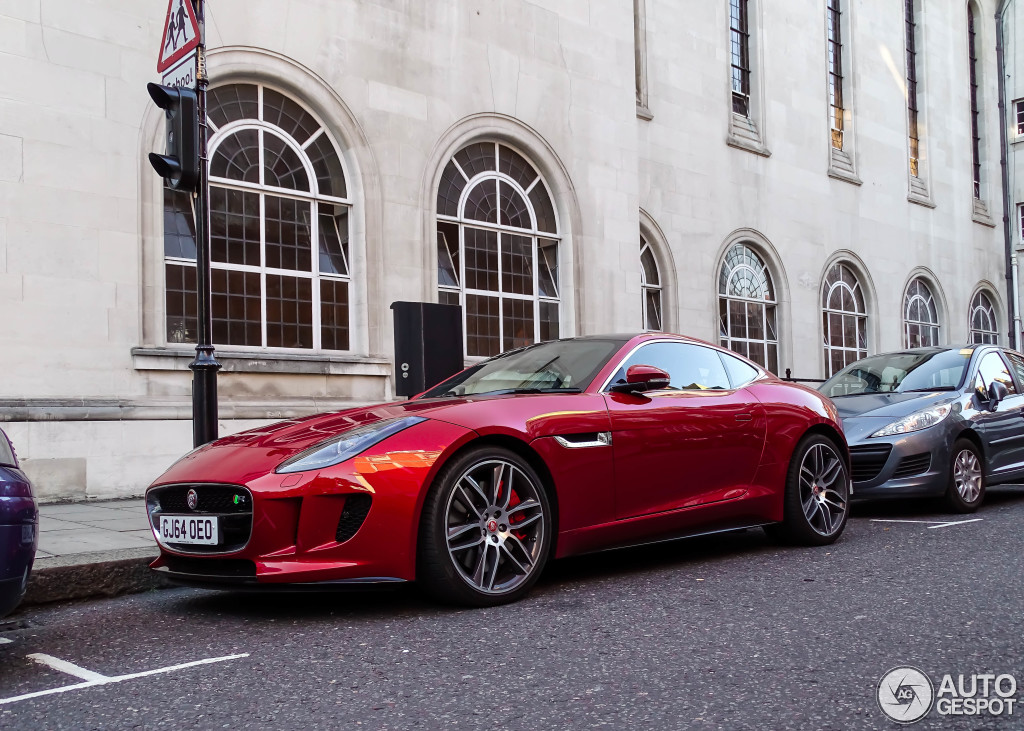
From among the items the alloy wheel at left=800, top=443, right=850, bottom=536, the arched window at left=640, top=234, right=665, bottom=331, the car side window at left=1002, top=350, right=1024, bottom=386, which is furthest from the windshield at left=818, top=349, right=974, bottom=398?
the arched window at left=640, top=234, right=665, bottom=331

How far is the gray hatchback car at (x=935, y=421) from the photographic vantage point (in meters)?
8.25

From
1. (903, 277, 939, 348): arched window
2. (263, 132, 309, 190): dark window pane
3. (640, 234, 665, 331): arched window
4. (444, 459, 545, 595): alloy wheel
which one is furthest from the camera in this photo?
(903, 277, 939, 348): arched window

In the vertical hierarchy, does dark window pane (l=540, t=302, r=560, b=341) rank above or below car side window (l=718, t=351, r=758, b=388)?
above

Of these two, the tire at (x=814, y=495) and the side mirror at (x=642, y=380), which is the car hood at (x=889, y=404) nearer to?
the tire at (x=814, y=495)

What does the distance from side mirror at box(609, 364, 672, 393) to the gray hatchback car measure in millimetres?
3374

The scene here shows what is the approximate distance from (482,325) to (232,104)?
462cm

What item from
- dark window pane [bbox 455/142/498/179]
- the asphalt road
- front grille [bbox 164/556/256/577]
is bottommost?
the asphalt road

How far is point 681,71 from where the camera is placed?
66.8 feet

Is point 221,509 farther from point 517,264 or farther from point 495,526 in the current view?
point 517,264

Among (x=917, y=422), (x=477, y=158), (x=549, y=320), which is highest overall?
(x=477, y=158)

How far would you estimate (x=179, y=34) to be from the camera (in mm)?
7027

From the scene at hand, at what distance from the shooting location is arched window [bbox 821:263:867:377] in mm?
23547

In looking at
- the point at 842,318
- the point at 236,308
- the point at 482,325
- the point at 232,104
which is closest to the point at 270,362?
the point at 236,308

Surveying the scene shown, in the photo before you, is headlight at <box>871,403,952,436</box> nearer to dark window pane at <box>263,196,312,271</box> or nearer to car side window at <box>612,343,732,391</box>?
car side window at <box>612,343,732,391</box>
